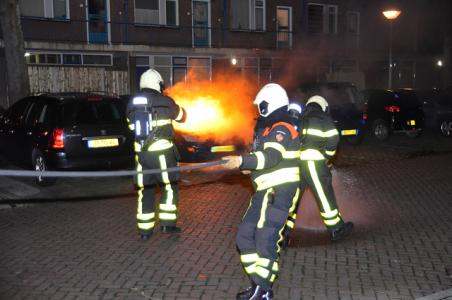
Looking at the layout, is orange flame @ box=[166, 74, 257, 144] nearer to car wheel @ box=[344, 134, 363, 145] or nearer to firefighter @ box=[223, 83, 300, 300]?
firefighter @ box=[223, 83, 300, 300]

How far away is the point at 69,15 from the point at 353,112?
12.3 meters

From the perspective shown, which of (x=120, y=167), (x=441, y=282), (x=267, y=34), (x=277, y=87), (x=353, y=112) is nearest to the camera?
(x=277, y=87)

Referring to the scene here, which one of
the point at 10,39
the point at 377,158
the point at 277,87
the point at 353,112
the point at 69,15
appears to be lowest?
the point at 377,158

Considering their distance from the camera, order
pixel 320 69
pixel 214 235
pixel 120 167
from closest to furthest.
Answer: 1. pixel 214 235
2. pixel 120 167
3. pixel 320 69

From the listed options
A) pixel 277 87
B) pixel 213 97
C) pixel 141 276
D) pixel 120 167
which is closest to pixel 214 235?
pixel 141 276

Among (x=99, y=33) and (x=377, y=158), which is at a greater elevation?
(x=99, y=33)

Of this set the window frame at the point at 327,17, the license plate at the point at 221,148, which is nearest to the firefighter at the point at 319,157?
the license plate at the point at 221,148

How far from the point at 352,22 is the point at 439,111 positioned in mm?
14028

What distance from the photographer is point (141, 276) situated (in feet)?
16.9

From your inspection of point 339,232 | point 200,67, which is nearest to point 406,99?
point 200,67

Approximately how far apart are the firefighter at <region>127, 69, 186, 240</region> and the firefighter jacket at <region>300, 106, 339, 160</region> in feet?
5.08

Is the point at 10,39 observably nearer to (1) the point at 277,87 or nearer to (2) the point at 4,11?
(2) the point at 4,11

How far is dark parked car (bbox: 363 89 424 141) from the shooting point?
52.1ft

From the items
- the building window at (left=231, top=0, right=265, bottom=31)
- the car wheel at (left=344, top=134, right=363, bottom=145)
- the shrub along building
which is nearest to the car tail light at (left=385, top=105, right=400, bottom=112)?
the car wheel at (left=344, top=134, right=363, bottom=145)
